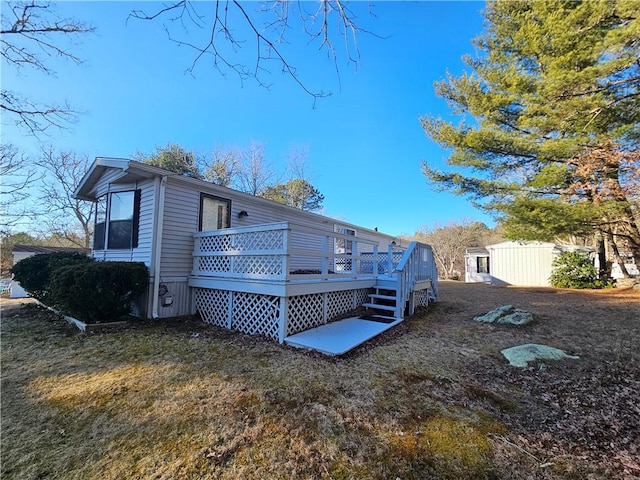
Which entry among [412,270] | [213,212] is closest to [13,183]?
[213,212]

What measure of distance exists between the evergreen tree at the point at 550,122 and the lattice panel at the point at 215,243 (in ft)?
31.3

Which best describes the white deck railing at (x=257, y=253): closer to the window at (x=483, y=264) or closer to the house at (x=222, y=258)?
the house at (x=222, y=258)

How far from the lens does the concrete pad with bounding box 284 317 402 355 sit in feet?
15.7

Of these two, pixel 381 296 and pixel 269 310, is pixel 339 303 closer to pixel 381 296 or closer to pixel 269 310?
pixel 381 296

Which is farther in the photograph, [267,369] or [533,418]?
[267,369]

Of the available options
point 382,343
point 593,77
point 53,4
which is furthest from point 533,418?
point 53,4

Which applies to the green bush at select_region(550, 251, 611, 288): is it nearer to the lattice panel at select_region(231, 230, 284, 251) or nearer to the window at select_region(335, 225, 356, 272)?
the window at select_region(335, 225, 356, 272)

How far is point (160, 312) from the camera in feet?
21.7

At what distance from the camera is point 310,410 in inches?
116

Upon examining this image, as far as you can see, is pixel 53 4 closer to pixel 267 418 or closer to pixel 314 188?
pixel 267 418

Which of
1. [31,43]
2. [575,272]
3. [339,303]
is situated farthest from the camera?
[575,272]

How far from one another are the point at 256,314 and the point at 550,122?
10.9 metres

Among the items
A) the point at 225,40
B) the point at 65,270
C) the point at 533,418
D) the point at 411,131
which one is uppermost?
the point at 411,131

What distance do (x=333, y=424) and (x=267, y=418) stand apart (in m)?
0.61
